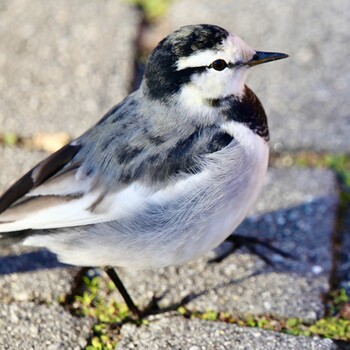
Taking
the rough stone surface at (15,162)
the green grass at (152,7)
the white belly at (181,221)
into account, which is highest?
the green grass at (152,7)

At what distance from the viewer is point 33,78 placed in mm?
4543

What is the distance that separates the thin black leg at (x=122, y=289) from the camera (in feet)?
10.6

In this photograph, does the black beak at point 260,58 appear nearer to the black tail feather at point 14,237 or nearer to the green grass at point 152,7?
the black tail feather at point 14,237

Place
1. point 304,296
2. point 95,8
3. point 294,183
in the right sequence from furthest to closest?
1. point 95,8
2. point 294,183
3. point 304,296

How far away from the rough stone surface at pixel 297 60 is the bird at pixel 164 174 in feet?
3.49

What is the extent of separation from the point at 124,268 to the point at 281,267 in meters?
0.68

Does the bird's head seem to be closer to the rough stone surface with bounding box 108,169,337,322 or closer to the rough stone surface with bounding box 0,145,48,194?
the rough stone surface with bounding box 108,169,337,322

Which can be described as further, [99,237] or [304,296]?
[304,296]

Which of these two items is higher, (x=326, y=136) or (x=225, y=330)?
(x=326, y=136)

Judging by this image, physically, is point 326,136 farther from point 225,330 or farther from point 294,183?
point 225,330

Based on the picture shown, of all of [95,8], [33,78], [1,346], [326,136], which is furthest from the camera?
[95,8]

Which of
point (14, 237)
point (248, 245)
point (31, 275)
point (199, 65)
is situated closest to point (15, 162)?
point (31, 275)

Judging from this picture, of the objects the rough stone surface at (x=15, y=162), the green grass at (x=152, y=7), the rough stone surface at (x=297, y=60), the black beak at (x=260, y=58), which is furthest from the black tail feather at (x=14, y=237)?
the green grass at (x=152, y=7)

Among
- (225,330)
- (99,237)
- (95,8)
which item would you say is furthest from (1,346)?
(95,8)
